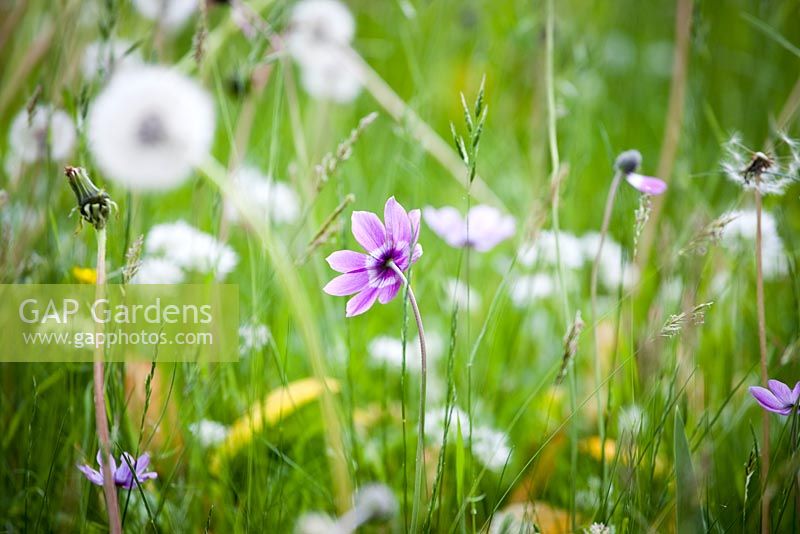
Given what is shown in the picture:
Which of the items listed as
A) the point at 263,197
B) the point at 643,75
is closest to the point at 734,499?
the point at 263,197

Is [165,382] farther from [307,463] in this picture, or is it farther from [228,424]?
[307,463]

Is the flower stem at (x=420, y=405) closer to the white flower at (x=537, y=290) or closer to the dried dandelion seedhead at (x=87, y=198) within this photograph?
the dried dandelion seedhead at (x=87, y=198)

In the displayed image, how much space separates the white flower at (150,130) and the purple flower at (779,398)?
51 cm

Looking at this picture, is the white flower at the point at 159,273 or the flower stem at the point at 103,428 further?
the white flower at the point at 159,273

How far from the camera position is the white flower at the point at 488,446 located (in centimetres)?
82

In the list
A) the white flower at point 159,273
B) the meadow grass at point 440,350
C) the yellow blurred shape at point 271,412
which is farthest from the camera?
the white flower at point 159,273

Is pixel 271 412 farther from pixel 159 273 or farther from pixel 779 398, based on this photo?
pixel 779 398

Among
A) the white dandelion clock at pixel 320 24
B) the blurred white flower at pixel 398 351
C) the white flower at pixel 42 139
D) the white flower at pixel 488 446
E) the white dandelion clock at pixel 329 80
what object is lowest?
the white flower at pixel 488 446

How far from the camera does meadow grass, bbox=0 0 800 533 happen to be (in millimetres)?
638

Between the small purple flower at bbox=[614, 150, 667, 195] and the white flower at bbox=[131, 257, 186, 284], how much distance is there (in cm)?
56

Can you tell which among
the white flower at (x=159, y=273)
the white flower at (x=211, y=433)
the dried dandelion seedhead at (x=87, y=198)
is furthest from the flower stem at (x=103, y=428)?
the white flower at (x=159, y=273)

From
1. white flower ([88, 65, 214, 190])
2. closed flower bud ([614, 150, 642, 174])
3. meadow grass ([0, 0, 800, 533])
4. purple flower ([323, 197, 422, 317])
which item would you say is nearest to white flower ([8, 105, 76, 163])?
meadow grass ([0, 0, 800, 533])

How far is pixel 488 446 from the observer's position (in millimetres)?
828

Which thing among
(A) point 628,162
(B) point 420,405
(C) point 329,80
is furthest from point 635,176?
(C) point 329,80
